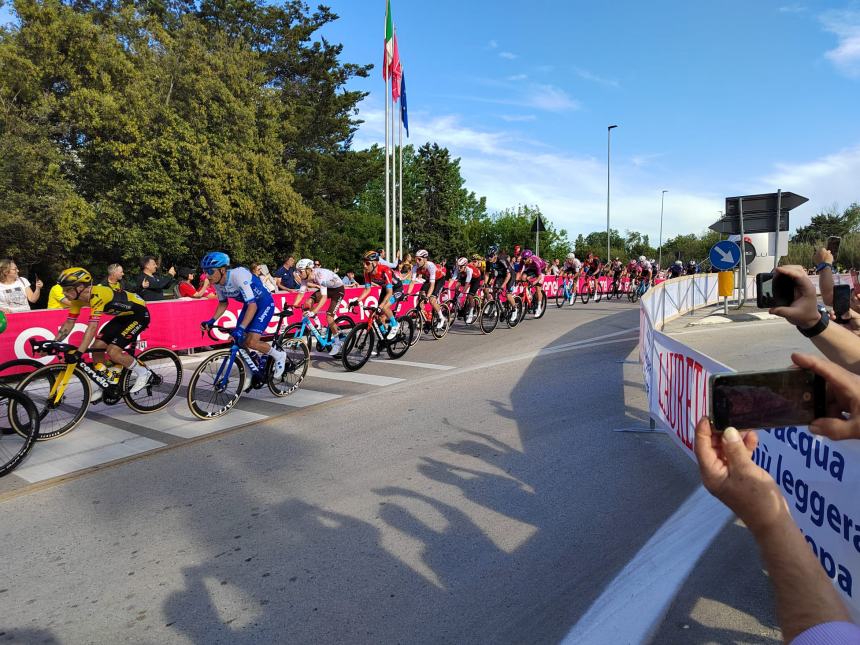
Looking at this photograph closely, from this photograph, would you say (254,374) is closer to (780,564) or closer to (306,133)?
(780,564)

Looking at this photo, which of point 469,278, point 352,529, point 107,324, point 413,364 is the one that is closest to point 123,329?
point 107,324

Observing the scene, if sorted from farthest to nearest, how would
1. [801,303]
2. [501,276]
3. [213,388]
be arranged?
[501,276] → [213,388] → [801,303]

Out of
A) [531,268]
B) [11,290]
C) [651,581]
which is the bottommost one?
[651,581]

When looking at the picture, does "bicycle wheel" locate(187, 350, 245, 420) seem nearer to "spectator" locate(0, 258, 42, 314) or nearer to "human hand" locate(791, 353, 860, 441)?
"spectator" locate(0, 258, 42, 314)

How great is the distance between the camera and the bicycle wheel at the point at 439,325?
1311 cm

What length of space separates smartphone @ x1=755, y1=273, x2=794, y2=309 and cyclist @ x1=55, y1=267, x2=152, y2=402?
638cm

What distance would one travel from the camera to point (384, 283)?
10516 mm

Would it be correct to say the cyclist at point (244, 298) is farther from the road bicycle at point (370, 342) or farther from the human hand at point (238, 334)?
the road bicycle at point (370, 342)

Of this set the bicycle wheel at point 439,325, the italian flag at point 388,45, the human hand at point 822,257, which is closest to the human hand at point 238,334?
the human hand at point 822,257

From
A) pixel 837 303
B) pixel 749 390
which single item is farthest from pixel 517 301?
pixel 749 390

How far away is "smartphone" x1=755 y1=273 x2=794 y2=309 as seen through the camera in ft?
7.33

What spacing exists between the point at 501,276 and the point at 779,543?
13.7 meters

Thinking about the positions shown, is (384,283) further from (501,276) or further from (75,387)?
(75,387)

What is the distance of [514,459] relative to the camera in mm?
5207
